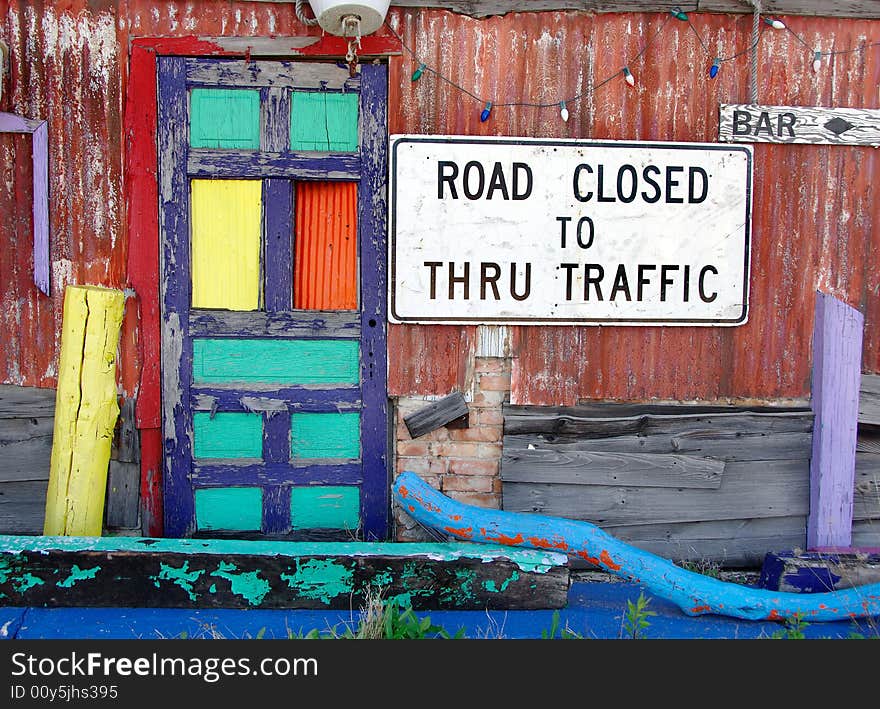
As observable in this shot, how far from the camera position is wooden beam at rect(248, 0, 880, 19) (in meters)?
3.86

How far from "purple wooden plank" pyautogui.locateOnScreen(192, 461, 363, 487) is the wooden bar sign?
301cm

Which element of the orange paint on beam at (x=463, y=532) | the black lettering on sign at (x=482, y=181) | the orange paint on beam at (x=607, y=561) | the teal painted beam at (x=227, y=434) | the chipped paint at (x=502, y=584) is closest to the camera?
the chipped paint at (x=502, y=584)

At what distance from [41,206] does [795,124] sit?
14.0 ft

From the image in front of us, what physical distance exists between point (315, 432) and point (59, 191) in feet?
6.39

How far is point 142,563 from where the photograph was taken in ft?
11.0

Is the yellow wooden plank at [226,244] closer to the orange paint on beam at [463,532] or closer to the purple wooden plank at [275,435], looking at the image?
the purple wooden plank at [275,435]

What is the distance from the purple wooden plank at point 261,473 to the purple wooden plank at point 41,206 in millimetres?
1340

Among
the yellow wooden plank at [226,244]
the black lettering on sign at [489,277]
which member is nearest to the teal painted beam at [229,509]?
the yellow wooden plank at [226,244]

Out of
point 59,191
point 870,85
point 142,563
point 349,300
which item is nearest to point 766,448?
point 870,85

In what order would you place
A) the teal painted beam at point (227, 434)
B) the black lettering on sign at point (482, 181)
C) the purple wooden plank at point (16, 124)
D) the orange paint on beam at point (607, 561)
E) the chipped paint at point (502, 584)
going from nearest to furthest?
the chipped paint at point (502, 584) → the orange paint on beam at point (607, 561) → the purple wooden plank at point (16, 124) → the black lettering on sign at point (482, 181) → the teal painted beam at point (227, 434)

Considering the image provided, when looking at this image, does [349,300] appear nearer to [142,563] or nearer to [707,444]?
[142,563]

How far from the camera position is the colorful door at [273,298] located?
3.87 meters

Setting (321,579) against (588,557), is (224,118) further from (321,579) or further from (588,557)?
(588,557)

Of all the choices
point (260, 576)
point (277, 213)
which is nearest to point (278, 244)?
point (277, 213)
